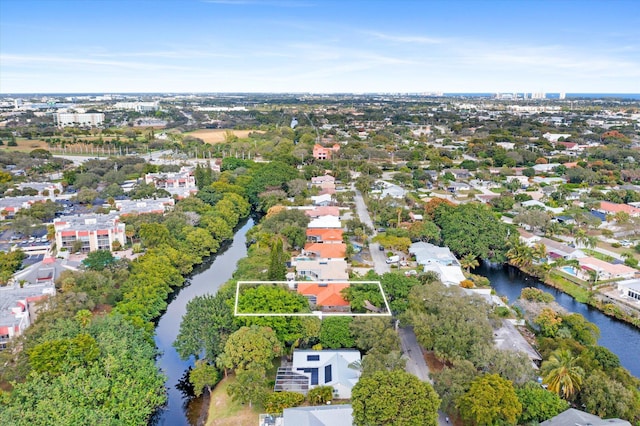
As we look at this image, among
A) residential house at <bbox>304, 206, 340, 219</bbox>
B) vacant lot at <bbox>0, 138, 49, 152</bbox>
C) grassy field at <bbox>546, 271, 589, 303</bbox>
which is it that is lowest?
grassy field at <bbox>546, 271, 589, 303</bbox>

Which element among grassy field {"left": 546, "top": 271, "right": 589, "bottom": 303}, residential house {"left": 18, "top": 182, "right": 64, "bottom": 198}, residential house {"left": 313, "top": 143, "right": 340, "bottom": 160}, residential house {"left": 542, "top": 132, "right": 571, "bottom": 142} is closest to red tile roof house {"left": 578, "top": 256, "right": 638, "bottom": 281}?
grassy field {"left": 546, "top": 271, "right": 589, "bottom": 303}

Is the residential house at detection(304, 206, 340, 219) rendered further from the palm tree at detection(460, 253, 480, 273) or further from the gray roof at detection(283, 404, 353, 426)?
the gray roof at detection(283, 404, 353, 426)

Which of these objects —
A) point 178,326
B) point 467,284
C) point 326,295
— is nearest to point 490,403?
point 326,295

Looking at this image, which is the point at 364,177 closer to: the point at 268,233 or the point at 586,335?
the point at 268,233

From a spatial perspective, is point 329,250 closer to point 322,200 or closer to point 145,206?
point 322,200

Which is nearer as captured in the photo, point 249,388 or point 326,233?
point 249,388

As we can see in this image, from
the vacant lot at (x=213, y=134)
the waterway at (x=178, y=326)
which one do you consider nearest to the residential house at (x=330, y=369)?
the waterway at (x=178, y=326)

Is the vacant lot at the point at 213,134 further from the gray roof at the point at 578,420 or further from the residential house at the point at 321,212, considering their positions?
the gray roof at the point at 578,420
